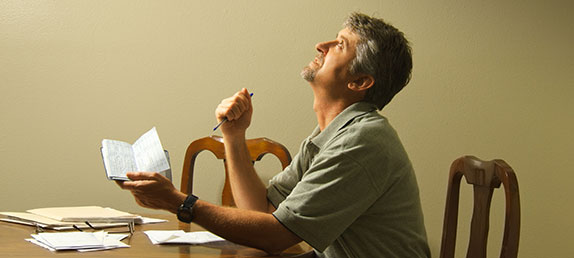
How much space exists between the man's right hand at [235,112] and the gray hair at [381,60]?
336mm

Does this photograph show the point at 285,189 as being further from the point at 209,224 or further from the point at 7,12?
the point at 7,12

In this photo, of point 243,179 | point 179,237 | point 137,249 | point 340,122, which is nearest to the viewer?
point 137,249

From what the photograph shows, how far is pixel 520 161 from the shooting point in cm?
262

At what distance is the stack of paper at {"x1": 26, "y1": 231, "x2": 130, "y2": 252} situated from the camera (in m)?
1.14

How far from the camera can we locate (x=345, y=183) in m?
1.23

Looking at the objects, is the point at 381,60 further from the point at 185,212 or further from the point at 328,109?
the point at 185,212

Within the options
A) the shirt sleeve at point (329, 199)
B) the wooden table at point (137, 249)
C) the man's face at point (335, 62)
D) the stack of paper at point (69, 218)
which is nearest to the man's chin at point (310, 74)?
the man's face at point (335, 62)

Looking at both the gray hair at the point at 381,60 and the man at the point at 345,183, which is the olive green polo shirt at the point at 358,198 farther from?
the gray hair at the point at 381,60

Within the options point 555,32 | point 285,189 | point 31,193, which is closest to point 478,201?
point 285,189

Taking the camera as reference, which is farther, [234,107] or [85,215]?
[234,107]

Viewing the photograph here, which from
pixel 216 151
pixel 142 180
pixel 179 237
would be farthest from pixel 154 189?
pixel 216 151

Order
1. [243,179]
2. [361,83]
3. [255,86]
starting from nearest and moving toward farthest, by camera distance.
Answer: [361,83] → [243,179] → [255,86]

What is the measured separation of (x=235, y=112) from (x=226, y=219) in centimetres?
50

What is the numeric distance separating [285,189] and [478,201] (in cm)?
61
